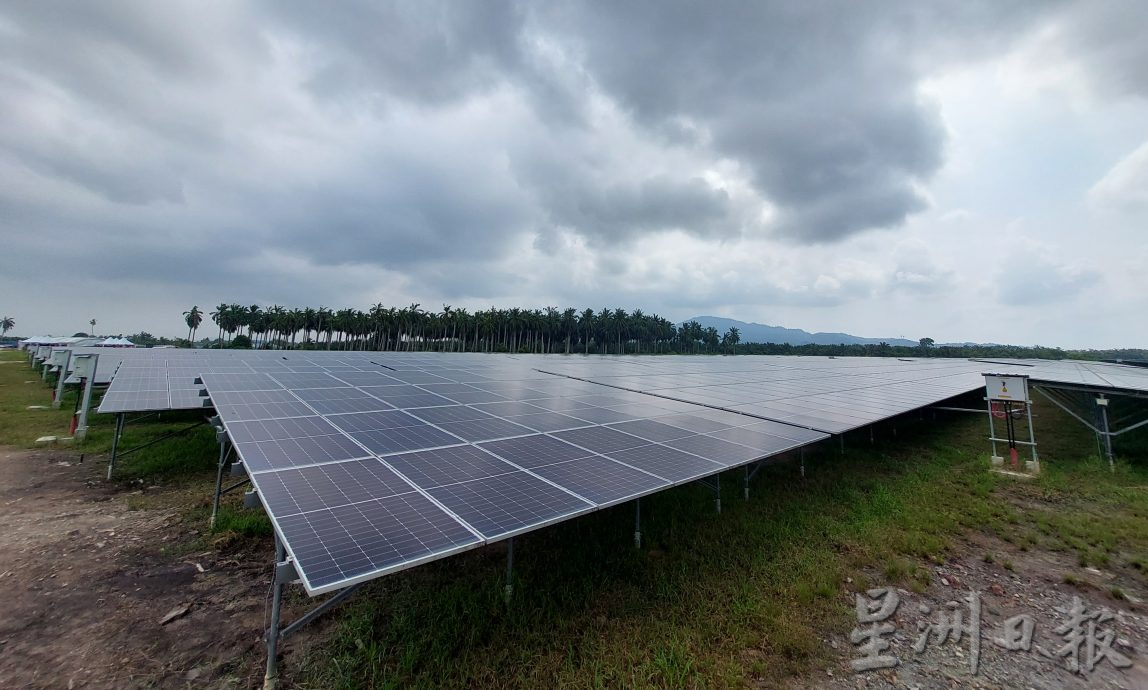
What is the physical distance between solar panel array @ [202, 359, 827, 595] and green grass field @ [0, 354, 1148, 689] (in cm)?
205

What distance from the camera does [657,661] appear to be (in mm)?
5426

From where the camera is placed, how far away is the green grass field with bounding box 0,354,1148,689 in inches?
214

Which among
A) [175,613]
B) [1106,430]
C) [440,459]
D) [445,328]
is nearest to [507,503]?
[440,459]

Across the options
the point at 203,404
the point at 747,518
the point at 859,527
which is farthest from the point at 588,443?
the point at 203,404

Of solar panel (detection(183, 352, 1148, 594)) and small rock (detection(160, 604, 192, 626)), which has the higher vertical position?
solar panel (detection(183, 352, 1148, 594))

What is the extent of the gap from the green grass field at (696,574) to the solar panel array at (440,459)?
205 cm

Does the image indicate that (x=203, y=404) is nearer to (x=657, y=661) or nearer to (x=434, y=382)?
(x=434, y=382)

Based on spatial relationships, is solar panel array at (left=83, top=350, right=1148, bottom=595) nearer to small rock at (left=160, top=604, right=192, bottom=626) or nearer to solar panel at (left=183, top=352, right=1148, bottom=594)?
solar panel at (left=183, top=352, right=1148, bottom=594)

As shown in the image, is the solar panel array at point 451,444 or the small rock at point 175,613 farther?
the small rock at point 175,613

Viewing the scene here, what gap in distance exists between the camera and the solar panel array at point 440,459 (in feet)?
15.0

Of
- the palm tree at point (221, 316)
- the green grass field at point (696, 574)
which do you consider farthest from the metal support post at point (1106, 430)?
the palm tree at point (221, 316)

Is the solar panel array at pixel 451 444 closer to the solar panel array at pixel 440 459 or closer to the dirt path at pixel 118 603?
the solar panel array at pixel 440 459

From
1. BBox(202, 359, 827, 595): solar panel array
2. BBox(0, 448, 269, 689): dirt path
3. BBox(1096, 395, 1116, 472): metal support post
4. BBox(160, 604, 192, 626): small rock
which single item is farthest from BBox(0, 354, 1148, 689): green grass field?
BBox(202, 359, 827, 595): solar panel array

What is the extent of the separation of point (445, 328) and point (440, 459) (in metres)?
103
